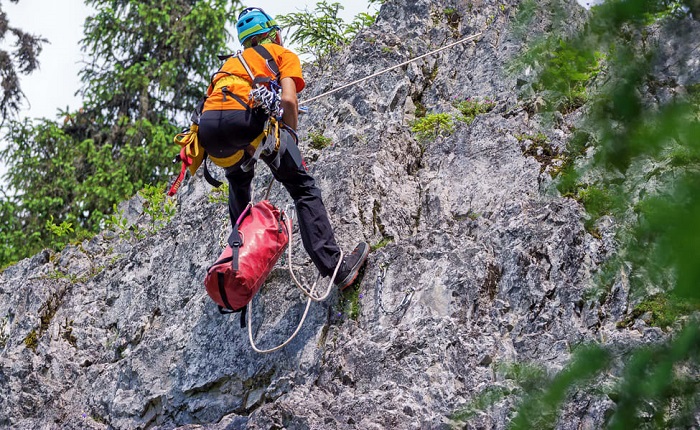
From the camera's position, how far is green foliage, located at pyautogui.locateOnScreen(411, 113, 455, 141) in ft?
31.9

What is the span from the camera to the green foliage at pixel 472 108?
9781 mm

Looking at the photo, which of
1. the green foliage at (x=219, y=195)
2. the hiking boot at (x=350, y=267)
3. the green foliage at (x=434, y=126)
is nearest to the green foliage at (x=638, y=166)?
the hiking boot at (x=350, y=267)

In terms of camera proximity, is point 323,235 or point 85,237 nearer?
point 323,235

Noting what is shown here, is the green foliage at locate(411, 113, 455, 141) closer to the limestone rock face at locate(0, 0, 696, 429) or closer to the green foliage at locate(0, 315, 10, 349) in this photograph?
the limestone rock face at locate(0, 0, 696, 429)

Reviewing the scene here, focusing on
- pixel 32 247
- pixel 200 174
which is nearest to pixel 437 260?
pixel 200 174

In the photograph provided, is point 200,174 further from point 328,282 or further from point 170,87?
point 170,87

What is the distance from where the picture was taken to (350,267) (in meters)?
8.23

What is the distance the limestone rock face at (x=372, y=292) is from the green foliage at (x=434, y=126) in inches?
6.3

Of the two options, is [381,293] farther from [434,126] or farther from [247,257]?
[434,126]

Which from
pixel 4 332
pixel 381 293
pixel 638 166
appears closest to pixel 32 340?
pixel 4 332

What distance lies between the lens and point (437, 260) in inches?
314

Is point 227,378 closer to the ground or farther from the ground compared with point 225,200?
closer to the ground

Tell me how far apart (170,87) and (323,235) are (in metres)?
11.8

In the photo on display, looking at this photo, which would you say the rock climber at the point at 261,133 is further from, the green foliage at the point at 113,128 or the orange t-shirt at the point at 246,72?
the green foliage at the point at 113,128
